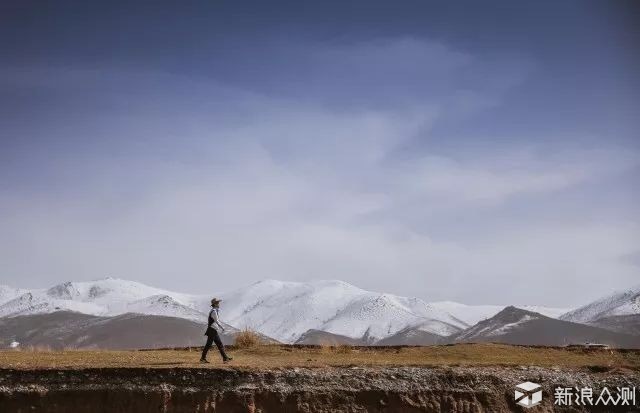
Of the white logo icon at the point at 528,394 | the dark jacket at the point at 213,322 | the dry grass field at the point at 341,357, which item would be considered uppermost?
the dark jacket at the point at 213,322

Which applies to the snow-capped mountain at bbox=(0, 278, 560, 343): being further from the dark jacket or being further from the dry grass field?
the dark jacket

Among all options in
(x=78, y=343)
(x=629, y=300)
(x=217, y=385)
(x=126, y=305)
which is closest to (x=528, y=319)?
(x=629, y=300)

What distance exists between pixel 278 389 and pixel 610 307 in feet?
259

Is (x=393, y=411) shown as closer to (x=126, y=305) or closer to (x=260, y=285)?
(x=126, y=305)

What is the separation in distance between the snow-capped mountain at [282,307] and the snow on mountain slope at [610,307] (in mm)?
16621

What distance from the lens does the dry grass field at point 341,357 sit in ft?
65.3

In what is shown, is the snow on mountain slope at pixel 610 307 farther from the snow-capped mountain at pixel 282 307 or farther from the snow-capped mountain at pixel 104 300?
the snow-capped mountain at pixel 104 300

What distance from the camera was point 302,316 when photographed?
110 m

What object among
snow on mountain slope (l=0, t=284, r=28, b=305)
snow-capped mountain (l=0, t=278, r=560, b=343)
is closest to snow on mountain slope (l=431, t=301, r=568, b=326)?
snow-capped mountain (l=0, t=278, r=560, b=343)

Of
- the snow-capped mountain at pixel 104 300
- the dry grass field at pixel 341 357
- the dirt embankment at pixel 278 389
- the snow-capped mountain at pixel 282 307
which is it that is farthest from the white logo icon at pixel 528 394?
the snow-capped mountain at pixel 104 300

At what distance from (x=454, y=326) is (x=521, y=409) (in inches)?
3151

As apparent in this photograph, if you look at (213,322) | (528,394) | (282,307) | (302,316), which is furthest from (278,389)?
(282,307)

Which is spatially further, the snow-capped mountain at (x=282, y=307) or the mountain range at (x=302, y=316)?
the snow-capped mountain at (x=282, y=307)

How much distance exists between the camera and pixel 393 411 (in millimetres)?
19047
